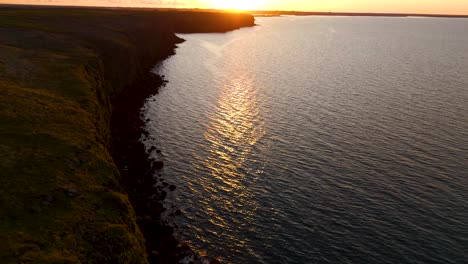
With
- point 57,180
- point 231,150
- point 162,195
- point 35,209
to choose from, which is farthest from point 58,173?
point 231,150

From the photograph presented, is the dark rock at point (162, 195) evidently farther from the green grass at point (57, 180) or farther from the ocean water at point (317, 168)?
the green grass at point (57, 180)

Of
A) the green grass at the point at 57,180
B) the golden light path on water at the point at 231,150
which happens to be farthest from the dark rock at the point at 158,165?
the green grass at the point at 57,180

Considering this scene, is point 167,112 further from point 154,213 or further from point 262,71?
point 262,71

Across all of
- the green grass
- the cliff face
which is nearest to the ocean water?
the cliff face

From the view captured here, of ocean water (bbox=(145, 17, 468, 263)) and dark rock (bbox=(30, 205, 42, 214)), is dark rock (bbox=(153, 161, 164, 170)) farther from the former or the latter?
dark rock (bbox=(30, 205, 42, 214))

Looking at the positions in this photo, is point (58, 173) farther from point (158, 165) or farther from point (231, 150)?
point (231, 150)

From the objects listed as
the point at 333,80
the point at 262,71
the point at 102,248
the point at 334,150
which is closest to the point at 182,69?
the point at 262,71
